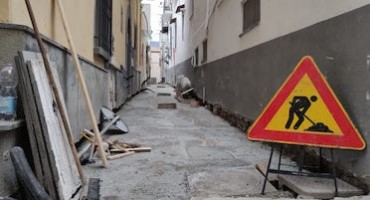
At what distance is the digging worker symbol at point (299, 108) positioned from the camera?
127 inches

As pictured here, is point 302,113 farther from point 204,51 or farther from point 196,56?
point 196,56

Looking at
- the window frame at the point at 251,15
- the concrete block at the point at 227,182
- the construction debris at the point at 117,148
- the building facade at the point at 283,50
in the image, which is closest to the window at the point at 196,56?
the building facade at the point at 283,50

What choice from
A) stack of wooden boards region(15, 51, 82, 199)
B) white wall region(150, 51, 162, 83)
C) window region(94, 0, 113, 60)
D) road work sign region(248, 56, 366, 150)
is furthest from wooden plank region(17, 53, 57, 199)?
white wall region(150, 51, 162, 83)

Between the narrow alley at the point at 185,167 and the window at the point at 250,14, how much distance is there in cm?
180

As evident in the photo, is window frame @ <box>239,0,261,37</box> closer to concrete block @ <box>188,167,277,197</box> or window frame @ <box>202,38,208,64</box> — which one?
concrete block @ <box>188,167,277,197</box>

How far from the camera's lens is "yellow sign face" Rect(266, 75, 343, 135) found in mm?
3217

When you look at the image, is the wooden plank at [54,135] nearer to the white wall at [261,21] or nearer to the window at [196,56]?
the white wall at [261,21]

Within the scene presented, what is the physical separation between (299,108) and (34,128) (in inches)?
77.5

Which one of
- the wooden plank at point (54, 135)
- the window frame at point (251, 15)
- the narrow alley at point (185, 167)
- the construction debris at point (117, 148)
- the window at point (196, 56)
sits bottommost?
the narrow alley at point (185, 167)

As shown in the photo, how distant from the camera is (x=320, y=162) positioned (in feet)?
12.3

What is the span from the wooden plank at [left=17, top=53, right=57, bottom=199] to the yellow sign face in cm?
167

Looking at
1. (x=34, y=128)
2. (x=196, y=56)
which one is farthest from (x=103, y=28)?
(x=196, y=56)

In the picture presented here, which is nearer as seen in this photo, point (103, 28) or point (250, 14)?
point (250, 14)

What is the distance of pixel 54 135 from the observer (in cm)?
295
